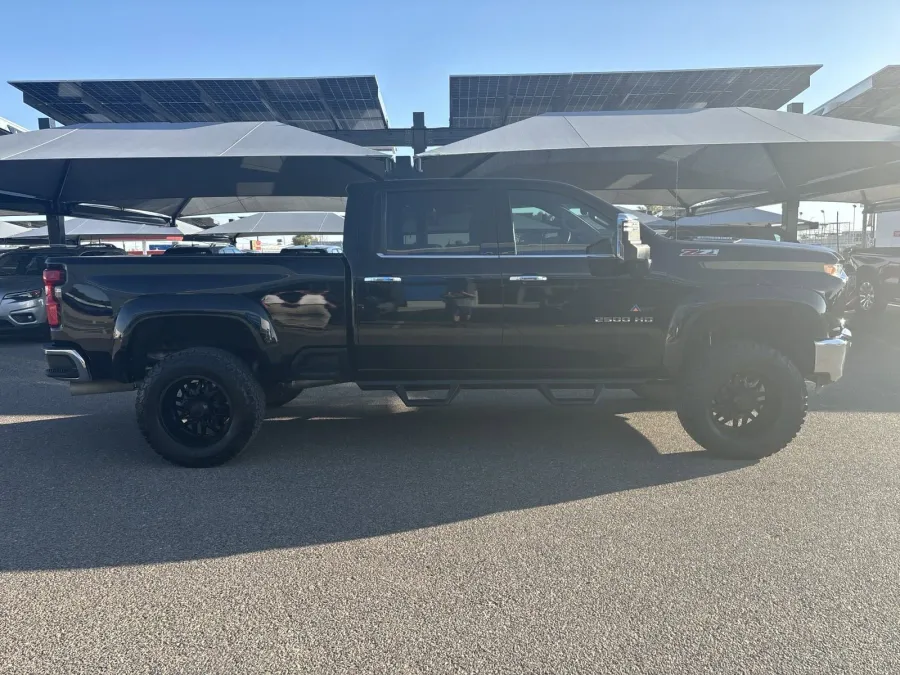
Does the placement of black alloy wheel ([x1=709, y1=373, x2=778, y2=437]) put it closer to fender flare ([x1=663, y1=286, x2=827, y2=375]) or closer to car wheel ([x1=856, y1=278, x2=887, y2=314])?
fender flare ([x1=663, y1=286, x2=827, y2=375])

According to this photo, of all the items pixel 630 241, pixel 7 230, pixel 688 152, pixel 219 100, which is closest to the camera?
pixel 630 241

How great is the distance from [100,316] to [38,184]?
37.6ft

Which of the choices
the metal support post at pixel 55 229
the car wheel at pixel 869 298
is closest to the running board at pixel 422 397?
the car wheel at pixel 869 298

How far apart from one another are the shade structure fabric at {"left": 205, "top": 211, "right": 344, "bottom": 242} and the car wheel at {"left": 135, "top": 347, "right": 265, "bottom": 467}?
1934 centimetres

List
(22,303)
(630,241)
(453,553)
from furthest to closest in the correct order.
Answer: (22,303)
(630,241)
(453,553)

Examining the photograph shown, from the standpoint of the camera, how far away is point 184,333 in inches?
190

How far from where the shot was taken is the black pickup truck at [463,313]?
4.55 metres

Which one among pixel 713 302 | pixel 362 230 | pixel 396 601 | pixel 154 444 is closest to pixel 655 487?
pixel 713 302

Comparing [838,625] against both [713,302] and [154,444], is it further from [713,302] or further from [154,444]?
[154,444]

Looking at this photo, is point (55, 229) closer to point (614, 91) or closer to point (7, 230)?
point (7, 230)

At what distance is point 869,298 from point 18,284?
15.8m

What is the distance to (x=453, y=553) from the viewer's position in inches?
131

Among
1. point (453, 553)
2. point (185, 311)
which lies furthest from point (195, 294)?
point (453, 553)

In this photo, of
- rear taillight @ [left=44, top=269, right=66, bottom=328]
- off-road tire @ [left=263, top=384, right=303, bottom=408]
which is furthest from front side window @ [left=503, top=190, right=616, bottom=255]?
rear taillight @ [left=44, top=269, right=66, bottom=328]
